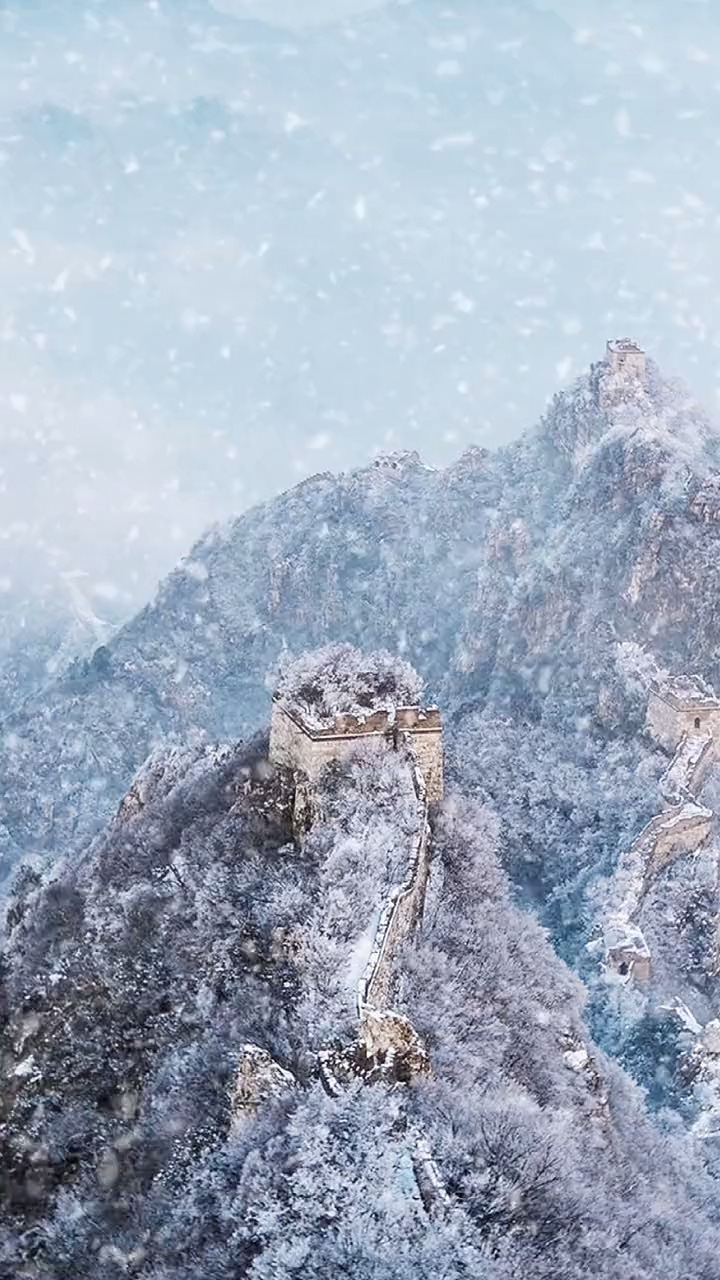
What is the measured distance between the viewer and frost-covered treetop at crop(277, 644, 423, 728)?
123 feet

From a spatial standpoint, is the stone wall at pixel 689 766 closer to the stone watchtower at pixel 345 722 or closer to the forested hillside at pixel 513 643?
the forested hillside at pixel 513 643

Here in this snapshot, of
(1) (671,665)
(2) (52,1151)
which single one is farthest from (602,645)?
(2) (52,1151)

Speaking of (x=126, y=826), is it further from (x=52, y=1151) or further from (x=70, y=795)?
(x=70, y=795)

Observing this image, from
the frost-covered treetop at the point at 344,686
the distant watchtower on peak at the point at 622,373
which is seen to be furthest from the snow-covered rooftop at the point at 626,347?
the frost-covered treetop at the point at 344,686

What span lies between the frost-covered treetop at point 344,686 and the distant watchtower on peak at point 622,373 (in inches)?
2678

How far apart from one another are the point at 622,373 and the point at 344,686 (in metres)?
73.9

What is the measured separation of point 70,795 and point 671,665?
202 ft

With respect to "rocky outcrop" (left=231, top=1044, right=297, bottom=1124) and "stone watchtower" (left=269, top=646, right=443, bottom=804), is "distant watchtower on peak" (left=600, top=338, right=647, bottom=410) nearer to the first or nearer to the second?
"stone watchtower" (left=269, top=646, right=443, bottom=804)

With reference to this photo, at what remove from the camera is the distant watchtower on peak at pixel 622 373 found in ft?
347

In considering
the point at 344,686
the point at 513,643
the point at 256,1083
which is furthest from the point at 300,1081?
the point at 513,643

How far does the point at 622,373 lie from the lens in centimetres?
10675

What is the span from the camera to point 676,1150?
34969 mm

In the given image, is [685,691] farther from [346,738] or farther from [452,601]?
[452,601]

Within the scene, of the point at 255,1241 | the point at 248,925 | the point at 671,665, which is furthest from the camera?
the point at 671,665
